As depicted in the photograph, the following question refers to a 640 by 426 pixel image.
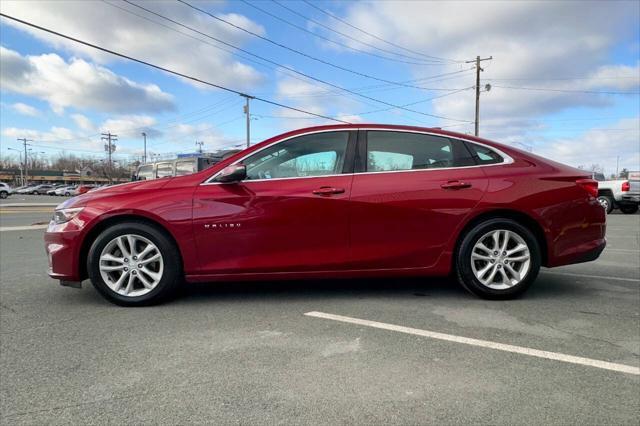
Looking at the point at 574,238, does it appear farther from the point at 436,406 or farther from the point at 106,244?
the point at 106,244

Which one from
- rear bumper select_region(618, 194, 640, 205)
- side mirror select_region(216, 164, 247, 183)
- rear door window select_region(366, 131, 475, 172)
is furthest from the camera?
rear bumper select_region(618, 194, 640, 205)

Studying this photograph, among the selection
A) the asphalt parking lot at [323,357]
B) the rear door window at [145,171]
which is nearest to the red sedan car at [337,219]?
the asphalt parking lot at [323,357]

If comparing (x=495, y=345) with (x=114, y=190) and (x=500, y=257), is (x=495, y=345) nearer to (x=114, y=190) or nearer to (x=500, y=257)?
(x=500, y=257)

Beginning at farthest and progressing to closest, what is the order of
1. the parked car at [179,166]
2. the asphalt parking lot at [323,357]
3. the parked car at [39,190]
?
the parked car at [39,190], the parked car at [179,166], the asphalt parking lot at [323,357]

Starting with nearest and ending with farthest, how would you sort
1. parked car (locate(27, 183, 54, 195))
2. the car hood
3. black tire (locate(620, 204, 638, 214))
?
the car hood → black tire (locate(620, 204, 638, 214)) → parked car (locate(27, 183, 54, 195))

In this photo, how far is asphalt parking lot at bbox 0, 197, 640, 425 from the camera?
2.27 meters

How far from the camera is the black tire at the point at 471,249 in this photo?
159 inches

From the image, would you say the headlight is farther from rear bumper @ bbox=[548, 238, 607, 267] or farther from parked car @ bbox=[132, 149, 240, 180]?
parked car @ bbox=[132, 149, 240, 180]

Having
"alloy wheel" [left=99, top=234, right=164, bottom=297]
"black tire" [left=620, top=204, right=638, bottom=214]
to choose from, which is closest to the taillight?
"alloy wheel" [left=99, top=234, right=164, bottom=297]

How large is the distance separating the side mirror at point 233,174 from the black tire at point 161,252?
28.9 inches

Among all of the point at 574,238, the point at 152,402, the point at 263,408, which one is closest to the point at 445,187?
the point at 574,238

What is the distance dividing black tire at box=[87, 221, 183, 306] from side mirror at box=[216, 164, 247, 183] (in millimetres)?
733

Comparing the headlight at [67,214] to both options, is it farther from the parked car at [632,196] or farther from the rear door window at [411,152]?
the parked car at [632,196]

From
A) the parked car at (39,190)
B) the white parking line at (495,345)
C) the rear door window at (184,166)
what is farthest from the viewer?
the parked car at (39,190)
